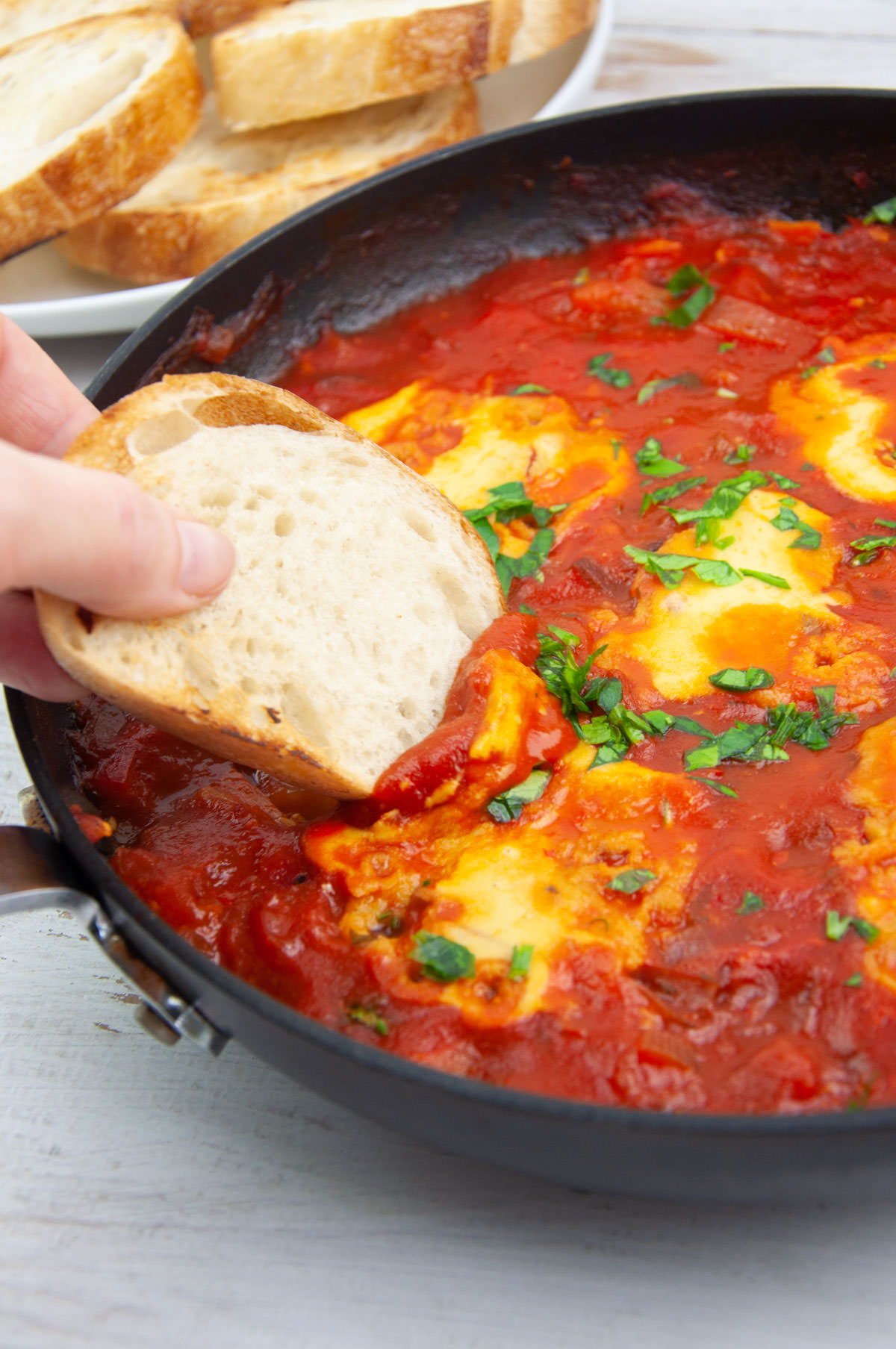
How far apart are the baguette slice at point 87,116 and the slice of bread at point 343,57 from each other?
0.22 metres

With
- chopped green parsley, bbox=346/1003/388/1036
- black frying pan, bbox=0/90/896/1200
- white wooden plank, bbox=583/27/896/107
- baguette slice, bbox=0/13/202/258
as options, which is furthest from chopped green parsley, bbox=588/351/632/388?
chopped green parsley, bbox=346/1003/388/1036

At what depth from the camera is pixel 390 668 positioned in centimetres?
279

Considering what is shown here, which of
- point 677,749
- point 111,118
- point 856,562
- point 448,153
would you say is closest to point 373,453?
point 677,749

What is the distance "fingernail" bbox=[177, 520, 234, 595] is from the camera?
2.35m

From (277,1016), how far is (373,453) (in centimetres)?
161

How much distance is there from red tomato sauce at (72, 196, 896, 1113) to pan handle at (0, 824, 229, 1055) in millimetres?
246

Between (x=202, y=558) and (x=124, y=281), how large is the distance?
9.17 ft

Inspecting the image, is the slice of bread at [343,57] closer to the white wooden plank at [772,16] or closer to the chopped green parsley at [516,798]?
the white wooden plank at [772,16]

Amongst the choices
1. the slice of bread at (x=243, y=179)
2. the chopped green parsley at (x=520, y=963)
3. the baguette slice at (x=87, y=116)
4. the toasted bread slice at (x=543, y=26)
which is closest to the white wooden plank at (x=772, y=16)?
the toasted bread slice at (x=543, y=26)

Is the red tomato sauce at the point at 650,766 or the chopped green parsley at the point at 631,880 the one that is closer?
the red tomato sauce at the point at 650,766

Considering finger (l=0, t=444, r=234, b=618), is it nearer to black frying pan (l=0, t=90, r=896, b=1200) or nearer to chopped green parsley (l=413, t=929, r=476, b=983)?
black frying pan (l=0, t=90, r=896, b=1200)

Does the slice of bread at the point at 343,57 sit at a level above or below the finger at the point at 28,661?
above

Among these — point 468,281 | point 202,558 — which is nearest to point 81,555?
point 202,558

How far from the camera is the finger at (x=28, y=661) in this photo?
9.08 feet
